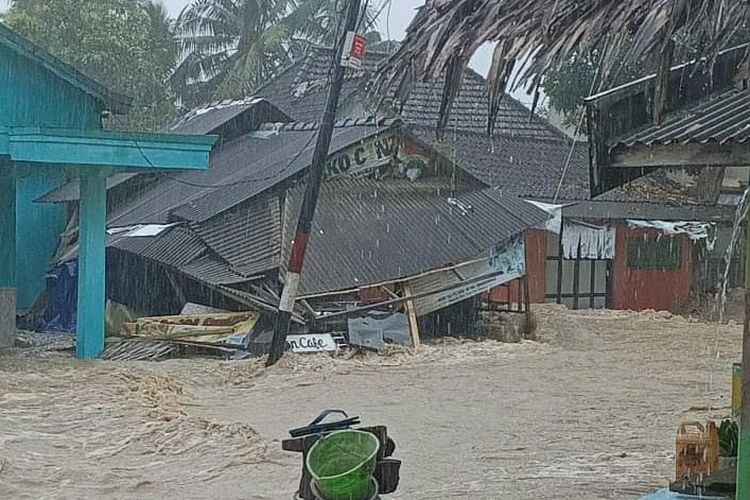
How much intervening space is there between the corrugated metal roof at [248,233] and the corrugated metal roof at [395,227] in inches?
9.0

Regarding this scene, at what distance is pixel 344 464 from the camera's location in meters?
5.72

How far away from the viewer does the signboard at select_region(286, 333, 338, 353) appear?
616 inches

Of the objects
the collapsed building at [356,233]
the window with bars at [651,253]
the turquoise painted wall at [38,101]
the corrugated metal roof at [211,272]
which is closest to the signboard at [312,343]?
the collapsed building at [356,233]

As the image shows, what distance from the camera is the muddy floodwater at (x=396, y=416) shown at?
26.7 feet

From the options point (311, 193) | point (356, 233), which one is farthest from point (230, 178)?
point (311, 193)

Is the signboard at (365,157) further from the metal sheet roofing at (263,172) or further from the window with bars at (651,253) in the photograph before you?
the window with bars at (651,253)

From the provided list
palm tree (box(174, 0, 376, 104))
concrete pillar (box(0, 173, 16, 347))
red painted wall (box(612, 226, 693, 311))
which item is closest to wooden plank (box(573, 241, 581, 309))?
red painted wall (box(612, 226, 693, 311))

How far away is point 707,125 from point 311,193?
29.0 feet

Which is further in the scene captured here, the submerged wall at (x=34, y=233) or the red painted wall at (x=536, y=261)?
the red painted wall at (x=536, y=261)

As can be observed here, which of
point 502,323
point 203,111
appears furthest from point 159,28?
point 502,323

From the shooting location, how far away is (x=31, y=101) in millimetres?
16484

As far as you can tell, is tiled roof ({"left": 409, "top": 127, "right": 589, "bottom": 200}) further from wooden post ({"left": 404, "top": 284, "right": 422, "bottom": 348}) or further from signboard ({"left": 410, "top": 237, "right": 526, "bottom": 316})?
wooden post ({"left": 404, "top": 284, "right": 422, "bottom": 348})

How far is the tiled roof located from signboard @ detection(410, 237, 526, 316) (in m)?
3.78

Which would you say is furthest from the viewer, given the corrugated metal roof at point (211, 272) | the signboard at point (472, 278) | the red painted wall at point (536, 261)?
the red painted wall at point (536, 261)
